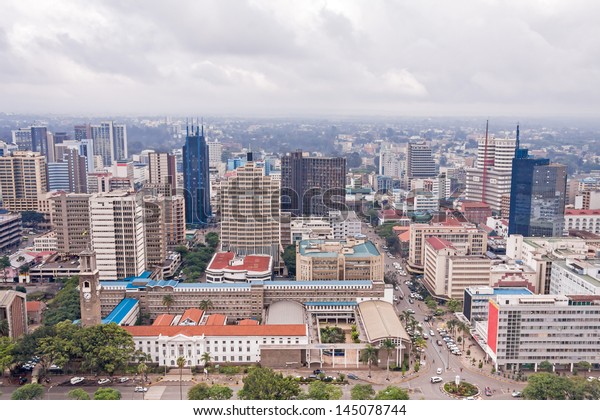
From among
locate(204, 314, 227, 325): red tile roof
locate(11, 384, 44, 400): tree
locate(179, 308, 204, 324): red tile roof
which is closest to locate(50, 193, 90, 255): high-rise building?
locate(179, 308, 204, 324): red tile roof

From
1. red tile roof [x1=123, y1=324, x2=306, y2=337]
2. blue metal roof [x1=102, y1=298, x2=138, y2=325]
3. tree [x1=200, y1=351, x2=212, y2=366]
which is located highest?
red tile roof [x1=123, y1=324, x2=306, y2=337]

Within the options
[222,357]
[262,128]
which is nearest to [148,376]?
[222,357]

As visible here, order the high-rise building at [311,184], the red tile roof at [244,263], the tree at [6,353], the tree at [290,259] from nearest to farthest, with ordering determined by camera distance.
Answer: the tree at [6,353], the red tile roof at [244,263], the tree at [290,259], the high-rise building at [311,184]

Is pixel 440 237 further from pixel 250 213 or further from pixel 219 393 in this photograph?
pixel 219 393

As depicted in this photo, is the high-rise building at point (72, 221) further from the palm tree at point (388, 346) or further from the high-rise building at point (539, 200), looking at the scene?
the high-rise building at point (539, 200)


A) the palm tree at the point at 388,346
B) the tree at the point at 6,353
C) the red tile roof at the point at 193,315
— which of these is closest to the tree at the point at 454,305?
the palm tree at the point at 388,346

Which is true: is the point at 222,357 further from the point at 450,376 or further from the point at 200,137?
the point at 200,137

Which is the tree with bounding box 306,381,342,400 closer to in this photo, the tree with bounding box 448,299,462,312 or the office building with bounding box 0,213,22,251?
the tree with bounding box 448,299,462,312
